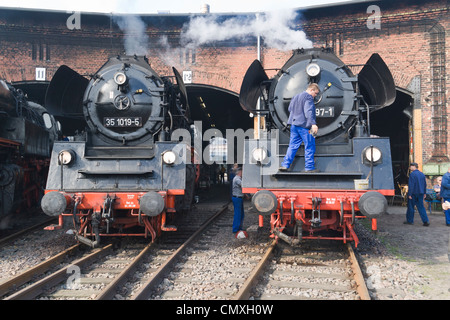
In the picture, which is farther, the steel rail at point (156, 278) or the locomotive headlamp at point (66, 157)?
the locomotive headlamp at point (66, 157)

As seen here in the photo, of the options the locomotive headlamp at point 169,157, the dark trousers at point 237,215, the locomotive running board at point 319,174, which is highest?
the locomotive headlamp at point 169,157

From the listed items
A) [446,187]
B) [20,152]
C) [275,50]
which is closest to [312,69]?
[446,187]

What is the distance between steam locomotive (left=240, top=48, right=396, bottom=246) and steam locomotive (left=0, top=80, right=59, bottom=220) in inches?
180

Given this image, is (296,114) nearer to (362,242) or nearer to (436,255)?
(362,242)

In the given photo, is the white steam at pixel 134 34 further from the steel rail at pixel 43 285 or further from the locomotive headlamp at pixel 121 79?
the steel rail at pixel 43 285

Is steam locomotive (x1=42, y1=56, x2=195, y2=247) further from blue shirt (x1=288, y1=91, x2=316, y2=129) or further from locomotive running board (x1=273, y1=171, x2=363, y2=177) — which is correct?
blue shirt (x1=288, y1=91, x2=316, y2=129)

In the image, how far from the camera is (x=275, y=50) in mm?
10844

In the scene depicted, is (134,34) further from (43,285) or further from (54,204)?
(43,285)

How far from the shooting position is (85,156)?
4887 millimetres

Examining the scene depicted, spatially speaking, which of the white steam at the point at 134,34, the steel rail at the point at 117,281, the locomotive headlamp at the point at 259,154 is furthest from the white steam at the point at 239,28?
the steel rail at the point at 117,281

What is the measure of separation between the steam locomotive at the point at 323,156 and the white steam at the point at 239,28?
4.36 meters

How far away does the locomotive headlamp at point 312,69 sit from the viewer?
15.7 feet

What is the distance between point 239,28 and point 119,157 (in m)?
7.44

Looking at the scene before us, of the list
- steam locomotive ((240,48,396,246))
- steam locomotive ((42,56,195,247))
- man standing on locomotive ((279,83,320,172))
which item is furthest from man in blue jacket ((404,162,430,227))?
steam locomotive ((42,56,195,247))
